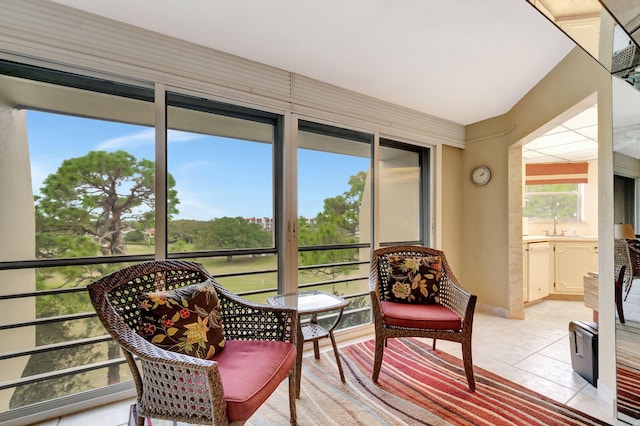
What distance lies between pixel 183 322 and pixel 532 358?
2.63 meters

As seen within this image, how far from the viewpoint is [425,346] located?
2.57 meters

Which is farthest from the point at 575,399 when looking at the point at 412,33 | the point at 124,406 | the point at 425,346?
the point at 124,406

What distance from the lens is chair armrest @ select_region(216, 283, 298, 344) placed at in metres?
1.58

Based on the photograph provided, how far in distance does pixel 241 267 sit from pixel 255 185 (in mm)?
708

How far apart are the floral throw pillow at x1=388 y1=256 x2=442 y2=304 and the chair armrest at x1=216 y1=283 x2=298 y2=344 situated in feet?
3.37

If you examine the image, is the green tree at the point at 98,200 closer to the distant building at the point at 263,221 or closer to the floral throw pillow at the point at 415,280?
the distant building at the point at 263,221

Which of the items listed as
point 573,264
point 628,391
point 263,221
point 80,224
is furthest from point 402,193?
point 80,224

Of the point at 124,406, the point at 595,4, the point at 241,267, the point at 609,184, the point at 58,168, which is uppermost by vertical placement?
the point at 595,4

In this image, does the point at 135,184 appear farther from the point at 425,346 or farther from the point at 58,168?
the point at 425,346

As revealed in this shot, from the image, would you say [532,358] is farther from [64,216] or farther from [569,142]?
[64,216]

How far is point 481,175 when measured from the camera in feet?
11.7

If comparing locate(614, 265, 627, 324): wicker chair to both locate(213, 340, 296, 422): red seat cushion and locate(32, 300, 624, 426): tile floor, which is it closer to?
locate(32, 300, 624, 426): tile floor

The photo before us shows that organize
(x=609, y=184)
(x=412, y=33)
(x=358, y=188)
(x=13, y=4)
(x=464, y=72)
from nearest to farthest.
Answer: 1. (x=13, y=4)
2. (x=609, y=184)
3. (x=412, y=33)
4. (x=464, y=72)
5. (x=358, y=188)

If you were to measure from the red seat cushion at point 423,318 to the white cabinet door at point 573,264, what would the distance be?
3096mm
